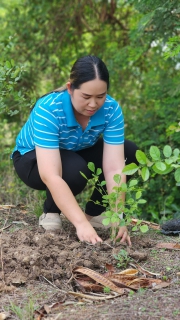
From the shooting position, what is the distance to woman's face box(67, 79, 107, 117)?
3.28 meters

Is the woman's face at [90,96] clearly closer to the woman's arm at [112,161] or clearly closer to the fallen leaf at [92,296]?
the woman's arm at [112,161]

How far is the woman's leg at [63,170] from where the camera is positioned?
363 centimetres

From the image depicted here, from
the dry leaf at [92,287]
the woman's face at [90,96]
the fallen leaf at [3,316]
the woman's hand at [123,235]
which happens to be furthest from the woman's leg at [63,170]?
the fallen leaf at [3,316]

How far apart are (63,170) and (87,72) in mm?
→ 686

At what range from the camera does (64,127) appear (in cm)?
358

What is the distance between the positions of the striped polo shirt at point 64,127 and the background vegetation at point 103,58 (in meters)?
1.84

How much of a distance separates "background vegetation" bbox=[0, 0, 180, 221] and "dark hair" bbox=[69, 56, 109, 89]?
7.54 ft

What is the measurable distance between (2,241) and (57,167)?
1.84 ft

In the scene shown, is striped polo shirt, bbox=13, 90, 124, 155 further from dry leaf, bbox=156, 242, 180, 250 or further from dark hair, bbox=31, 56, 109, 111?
dry leaf, bbox=156, 242, 180, 250

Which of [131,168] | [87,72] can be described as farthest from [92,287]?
[87,72]

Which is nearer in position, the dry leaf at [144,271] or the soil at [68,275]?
the soil at [68,275]

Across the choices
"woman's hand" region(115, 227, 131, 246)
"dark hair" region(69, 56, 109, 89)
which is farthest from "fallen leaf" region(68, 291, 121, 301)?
"dark hair" region(69, 56, 109, 89)

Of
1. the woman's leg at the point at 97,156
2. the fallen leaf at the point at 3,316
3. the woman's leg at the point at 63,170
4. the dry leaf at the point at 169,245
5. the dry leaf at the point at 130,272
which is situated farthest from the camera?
the woman's leg at the point at 97,156

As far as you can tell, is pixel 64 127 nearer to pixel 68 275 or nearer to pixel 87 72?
pixel 87 72
